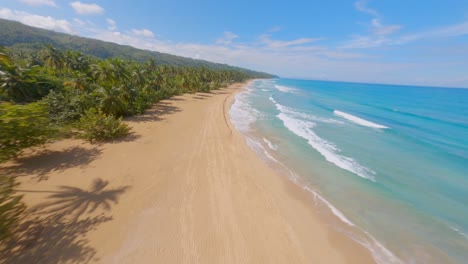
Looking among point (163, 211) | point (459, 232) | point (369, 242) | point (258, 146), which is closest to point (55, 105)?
point (163, 211)

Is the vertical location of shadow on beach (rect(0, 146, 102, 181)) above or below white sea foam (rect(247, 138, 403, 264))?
below

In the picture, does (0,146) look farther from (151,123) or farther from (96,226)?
(151,123)

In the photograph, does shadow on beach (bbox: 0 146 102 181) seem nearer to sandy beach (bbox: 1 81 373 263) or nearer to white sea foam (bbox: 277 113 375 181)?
sandy beach (bbox: 1 81 373 263)

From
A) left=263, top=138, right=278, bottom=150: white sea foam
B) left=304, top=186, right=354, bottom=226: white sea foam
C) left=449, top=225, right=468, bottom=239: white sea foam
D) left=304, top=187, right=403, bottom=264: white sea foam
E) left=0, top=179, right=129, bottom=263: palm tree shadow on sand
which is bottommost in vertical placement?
left=0, top=179, right=129, bottom=263: palm tree shadow on sand

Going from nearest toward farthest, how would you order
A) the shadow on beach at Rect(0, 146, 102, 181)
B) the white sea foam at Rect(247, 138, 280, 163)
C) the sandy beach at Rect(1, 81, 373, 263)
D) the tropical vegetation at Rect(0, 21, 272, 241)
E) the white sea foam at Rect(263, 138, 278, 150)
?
the sandy beach at Rect(1, 81, 373, 263) < the tropical vegetation at Rect(0, 21, 272, 241) < the shadow on beach at Rect(0, 146, 102, 181) < the white sea foam at Rect(247, 138, 280, 163) < the white sea foam at Rect(263, 138, 278, 150)

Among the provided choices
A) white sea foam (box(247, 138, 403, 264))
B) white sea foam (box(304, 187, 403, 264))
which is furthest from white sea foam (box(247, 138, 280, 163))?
white sea foam (box(304, 187, 403, 264))

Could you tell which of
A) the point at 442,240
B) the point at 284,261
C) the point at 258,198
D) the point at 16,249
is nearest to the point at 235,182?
the point at 258,198
